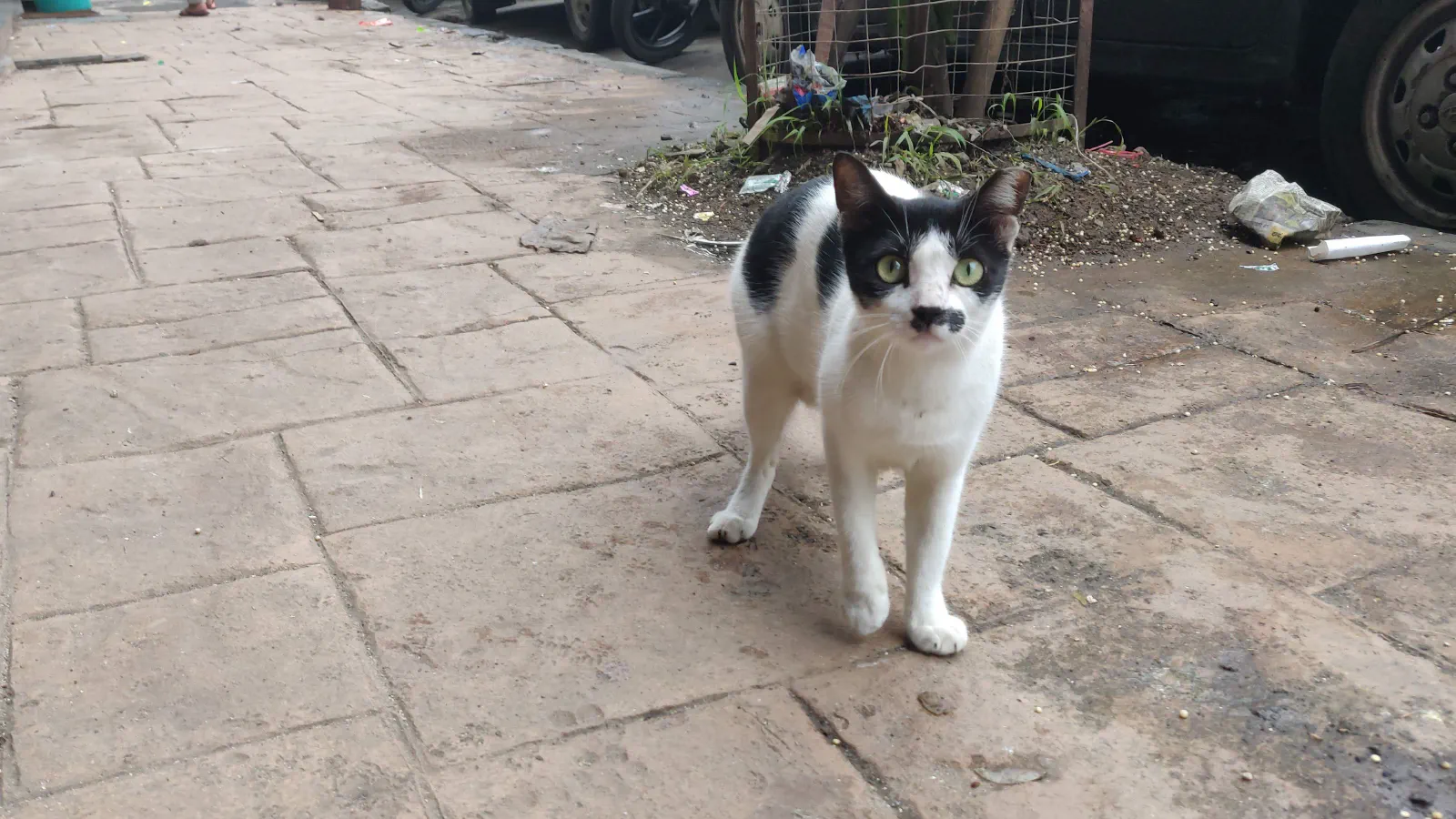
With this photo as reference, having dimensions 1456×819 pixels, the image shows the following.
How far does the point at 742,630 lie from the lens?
2.08 metres

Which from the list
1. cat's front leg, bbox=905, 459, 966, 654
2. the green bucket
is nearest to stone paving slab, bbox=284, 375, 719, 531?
cat's front leg, bbox=905, 459, 966, 654

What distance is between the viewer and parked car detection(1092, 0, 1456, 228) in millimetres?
4012

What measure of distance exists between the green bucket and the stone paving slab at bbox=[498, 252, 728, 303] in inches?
435

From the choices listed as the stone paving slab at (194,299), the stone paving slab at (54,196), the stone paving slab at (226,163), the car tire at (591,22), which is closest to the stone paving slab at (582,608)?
the stone paving slab at (194,299)

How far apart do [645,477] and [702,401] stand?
0.45 m

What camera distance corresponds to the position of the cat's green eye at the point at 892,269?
181 cm

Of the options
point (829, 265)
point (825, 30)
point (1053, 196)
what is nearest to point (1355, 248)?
point (1053, 196)

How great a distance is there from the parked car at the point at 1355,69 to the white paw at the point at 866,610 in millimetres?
3249

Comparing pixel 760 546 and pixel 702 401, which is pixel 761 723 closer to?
pixel 760 546

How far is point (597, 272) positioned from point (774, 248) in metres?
1.84

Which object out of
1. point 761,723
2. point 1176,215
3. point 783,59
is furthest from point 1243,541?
point 783,59

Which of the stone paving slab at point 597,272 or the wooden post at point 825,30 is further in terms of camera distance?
the wooden post at point 825,30

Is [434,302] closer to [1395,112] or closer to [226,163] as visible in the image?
[226,163]

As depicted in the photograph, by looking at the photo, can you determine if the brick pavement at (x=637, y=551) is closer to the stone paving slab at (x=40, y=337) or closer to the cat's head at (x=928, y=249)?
the stone paving slab at (x=40, y=337)
